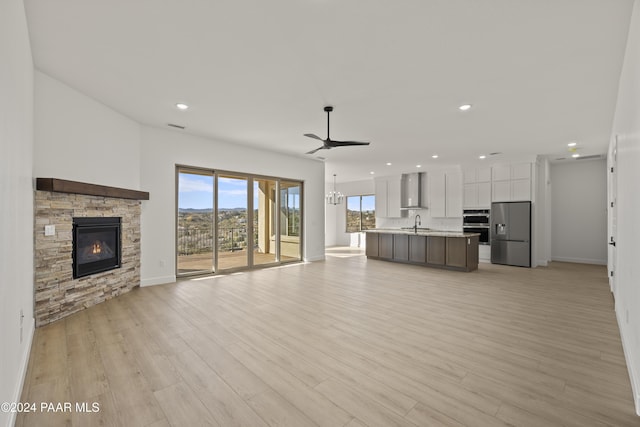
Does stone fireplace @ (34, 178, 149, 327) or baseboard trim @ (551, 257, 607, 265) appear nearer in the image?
stone fireplace @ (34, 178, 149, 327)

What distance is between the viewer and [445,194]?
32.3 ft

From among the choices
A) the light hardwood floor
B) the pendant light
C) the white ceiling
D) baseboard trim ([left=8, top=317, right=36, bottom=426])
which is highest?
the white ceiling

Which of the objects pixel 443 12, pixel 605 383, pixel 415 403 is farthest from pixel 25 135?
pixel 605 383

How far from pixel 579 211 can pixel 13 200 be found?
36.9 ft

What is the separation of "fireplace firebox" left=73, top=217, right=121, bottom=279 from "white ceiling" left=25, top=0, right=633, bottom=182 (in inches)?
68.5

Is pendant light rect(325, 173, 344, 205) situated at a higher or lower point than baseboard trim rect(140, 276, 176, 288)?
higher

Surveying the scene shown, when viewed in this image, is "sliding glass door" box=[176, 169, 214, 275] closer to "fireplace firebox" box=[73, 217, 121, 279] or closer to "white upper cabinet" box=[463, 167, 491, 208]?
"fireplace firebox" box=[73, 217, 121, 279]

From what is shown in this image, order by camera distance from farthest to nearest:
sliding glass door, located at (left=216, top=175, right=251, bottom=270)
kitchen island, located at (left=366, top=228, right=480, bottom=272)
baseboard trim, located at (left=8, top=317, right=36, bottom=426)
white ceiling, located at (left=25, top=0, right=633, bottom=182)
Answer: kitchen island, located at (left=366, top=228, right=480, bottom=272) < sliding glass door, located at (left=216, top=175, right=251, bottom=270) < white ceiling, located at (left=25, top=0, right=633, bottom=182) < baseboard trim, located at (left=8, top=317, right=36, bottom=426)

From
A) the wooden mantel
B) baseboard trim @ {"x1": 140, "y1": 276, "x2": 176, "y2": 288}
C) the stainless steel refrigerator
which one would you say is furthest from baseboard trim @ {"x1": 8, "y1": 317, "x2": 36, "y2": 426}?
the stainless steel refrigerator

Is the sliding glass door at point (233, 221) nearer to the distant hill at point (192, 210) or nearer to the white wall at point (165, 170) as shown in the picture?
the distant hill at point (192, 210)

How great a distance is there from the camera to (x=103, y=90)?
396 cm

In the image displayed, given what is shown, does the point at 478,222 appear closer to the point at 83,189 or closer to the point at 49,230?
the point at 83,189

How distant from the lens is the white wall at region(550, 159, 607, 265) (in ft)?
26.7

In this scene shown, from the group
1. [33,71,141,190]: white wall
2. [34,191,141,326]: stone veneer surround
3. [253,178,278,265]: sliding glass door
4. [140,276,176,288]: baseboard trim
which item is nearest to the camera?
[34,191,141,326]: stone veneer surround
